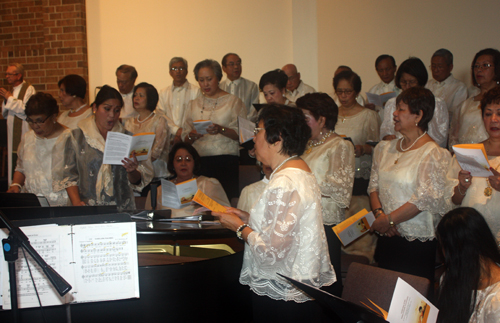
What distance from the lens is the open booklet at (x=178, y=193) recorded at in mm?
3480

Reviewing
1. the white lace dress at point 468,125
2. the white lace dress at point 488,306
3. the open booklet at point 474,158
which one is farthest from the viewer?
the white lace dress at point 468,125

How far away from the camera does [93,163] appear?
3645 mm

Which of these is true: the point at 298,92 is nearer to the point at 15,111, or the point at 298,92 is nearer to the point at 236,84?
the point at 236,84

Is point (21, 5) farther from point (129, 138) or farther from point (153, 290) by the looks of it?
point (153, 290)

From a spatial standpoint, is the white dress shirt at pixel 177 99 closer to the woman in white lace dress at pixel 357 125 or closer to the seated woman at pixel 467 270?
the woman in white lace dress at pixel 357 125

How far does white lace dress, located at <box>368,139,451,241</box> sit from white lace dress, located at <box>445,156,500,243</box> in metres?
0.06

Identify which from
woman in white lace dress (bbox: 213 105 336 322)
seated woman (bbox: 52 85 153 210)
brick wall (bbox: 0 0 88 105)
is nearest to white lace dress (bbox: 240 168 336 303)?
woman in white lace dress (bbox: 213 105 336 322)

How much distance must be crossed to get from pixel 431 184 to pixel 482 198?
1.05ft

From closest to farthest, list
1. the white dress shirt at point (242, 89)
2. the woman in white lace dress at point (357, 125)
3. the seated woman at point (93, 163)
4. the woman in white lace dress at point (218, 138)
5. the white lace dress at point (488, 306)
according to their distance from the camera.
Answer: the white lace dress at point (488, 306), the seated woman at point (93, 163), the woman in white lace dress at point (357, 125), the woman in white lace dress at point (218, 138), the white dress shirt at point (242, 89)

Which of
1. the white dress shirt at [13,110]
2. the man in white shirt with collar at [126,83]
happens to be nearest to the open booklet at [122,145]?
the man in white shirt with collar at [126,83]

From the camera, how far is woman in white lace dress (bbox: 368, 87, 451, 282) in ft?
9.83

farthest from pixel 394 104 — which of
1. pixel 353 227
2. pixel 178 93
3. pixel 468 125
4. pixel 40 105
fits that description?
pixel 40 105

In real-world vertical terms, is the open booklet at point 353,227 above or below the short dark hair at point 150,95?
below

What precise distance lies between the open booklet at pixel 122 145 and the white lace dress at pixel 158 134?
1121 millimetres
